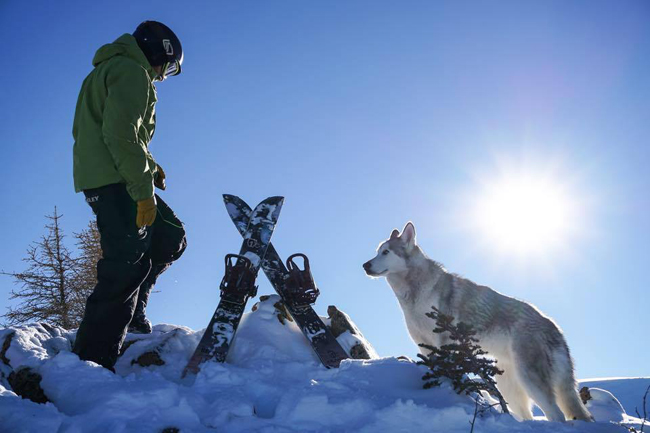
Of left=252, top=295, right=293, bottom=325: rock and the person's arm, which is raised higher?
the person's arm

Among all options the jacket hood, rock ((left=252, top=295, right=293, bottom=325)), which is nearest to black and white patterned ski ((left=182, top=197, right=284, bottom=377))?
rock ((left=252, top=295, right=293, bottom=325))

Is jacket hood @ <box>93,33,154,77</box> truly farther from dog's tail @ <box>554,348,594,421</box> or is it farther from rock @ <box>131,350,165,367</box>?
dog's tail @ <box>554,348,594,421</box>

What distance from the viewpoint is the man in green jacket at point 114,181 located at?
378 cm

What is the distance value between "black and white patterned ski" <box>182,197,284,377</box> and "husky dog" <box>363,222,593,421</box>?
2.04 meters

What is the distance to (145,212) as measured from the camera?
3938mm

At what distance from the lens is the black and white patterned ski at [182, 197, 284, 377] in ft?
15.2

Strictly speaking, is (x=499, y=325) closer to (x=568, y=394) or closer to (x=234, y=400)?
(x=568, y=394)

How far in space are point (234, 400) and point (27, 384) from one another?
1.62 metres

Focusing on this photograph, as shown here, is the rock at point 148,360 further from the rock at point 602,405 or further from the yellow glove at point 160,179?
the rock at point 602,405

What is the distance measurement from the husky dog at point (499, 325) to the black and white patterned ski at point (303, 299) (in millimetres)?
1626

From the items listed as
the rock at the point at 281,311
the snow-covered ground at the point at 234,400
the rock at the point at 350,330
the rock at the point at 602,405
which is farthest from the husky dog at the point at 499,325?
the rock at the point at 281,311

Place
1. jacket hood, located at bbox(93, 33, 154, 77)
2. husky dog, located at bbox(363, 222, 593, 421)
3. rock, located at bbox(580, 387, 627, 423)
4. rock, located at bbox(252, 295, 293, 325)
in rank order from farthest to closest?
rock, located at bbox(580, 387, 627, 423)
rock, located at bbox(252, 295, 293, 325)
husky dog, located at bbox(363, 222, 593, 421)
jacket hood, located at bbox(93, 33, 154, 77)

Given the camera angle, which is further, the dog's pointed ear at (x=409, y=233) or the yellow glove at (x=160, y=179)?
the dog's pointed ear at (x=409, y=233)

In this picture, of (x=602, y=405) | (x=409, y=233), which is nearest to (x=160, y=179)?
(x=409, y=233)
